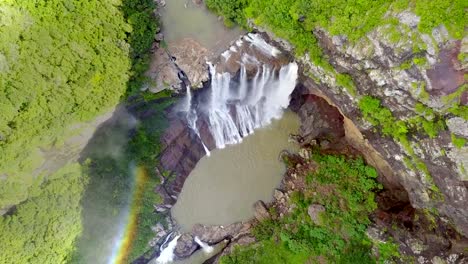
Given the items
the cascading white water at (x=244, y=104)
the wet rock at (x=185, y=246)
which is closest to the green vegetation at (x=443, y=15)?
the cascading white water at (x=244, y=104)

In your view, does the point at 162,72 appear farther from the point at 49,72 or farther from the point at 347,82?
the point at 347,82

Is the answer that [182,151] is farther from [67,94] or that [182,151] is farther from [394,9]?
[394,9]

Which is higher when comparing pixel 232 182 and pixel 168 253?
pixel 232 182

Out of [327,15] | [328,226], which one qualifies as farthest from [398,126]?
→ [328,226]

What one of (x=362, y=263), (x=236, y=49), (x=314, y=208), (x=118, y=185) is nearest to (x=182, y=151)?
(x=118, y=185)

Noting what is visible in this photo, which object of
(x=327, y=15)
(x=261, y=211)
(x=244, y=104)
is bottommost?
(x=261, y=211)

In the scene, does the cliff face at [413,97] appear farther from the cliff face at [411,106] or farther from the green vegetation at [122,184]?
the green vegetation at [122,184]
